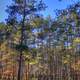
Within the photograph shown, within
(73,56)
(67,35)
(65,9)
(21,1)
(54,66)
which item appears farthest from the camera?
(54,66)

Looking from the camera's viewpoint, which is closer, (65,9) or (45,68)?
(65,9)

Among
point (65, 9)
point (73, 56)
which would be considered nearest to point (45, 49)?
point (73, 56)

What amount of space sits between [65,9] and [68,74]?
18097 millimetres

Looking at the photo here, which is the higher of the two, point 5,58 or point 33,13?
point 33,13

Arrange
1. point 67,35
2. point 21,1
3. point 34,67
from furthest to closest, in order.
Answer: point 34,67 < point 67,35 < point 21,1

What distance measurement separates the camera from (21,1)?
24203mm

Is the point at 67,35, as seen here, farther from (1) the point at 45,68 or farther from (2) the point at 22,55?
(1) the point at 45,68

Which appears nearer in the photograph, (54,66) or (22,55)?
(22,55)

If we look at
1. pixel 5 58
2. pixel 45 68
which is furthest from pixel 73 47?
pixel 45 68

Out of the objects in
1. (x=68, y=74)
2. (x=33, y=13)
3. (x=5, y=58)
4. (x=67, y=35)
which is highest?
(x=33, y=13)

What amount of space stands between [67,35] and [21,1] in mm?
6346

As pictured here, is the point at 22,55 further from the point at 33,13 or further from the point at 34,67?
the point at 34,67

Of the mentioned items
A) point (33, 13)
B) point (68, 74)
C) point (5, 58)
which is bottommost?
point (68, 74)

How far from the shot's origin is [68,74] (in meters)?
38.9
